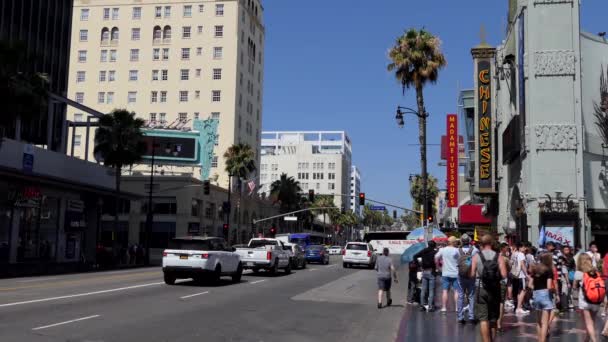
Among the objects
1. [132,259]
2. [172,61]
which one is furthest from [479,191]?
[172,61]

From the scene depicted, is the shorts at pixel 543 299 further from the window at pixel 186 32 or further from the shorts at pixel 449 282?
the window at pixel 186 32

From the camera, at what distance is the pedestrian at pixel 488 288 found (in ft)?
34.4

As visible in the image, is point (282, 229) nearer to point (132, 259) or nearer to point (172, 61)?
point (172, 61)

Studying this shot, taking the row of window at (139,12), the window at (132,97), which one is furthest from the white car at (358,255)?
the window at (132,97)

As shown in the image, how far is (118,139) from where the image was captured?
45781 millimetres

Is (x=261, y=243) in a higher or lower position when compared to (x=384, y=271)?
higher

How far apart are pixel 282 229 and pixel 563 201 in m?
77.8

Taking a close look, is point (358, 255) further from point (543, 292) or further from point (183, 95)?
point (183, 95)

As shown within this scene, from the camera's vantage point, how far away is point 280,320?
1444 centimetres

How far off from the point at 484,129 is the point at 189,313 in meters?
28.7

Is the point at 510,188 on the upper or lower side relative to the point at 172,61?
lower

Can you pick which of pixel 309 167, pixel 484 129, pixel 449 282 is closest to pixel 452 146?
pixel 484 129

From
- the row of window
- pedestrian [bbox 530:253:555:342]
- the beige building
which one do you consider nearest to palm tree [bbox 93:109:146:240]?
the beige building

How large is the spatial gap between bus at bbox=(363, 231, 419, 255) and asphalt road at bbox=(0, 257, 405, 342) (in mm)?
35724
